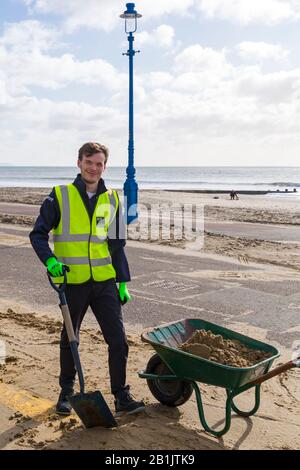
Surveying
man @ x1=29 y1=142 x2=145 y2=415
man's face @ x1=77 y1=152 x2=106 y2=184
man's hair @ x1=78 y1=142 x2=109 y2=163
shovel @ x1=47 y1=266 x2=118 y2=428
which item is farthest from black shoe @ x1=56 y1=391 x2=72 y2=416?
man's hair @ x1=78 y1=142 x2=109 y2=163

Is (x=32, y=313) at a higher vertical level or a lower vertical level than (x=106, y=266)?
lower

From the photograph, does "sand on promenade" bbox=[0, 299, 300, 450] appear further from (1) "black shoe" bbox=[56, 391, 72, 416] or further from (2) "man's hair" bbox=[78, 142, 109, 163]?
(2) "man's hair" bbox=[78, 142, 109, 163]

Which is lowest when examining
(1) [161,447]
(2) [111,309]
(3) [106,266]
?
(1) [161,447]

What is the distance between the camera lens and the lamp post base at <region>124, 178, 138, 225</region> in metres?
16.7

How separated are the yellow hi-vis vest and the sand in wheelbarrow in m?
0.91

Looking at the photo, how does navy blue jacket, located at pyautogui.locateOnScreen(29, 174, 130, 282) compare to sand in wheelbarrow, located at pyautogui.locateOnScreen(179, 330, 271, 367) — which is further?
sand in wheelbarrow, located at pyautogui.locateOnScreen(179, 330, 271, 367)

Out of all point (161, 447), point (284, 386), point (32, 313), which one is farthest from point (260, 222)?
point (161, 447)

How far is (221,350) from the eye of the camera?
423 centimetres

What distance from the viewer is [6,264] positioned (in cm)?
1039

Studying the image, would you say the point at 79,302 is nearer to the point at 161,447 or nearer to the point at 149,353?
the point at 161,447

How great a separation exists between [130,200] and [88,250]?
42.7 feet

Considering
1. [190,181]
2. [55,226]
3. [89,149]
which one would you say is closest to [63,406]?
[55,226]

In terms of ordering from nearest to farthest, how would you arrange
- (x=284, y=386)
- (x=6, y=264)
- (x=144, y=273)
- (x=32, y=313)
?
(x=284, y=386) → (x=32, y=313) → (x=144, y=273) → (x=6, y=264)

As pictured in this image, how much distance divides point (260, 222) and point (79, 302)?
15.0m
